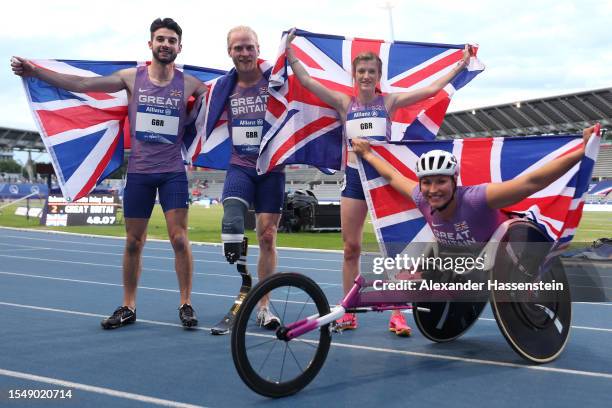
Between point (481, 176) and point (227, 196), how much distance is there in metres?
1.99

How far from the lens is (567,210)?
4.08 m

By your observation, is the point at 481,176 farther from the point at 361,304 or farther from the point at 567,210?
the point at 361,304

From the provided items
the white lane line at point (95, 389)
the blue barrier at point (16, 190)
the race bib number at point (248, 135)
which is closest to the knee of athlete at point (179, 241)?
the race bib number at point (248, 135)

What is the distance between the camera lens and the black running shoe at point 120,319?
206 inches

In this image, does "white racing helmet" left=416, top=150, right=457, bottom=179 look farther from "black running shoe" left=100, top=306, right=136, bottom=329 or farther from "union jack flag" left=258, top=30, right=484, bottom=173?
"black running shoe" left=100, top=306, right=136, bottom=329

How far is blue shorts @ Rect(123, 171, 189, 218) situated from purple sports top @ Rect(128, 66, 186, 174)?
0.06m

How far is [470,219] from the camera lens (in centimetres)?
402

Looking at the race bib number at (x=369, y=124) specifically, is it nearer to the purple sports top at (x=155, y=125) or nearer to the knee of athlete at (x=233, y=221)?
the knee of athlete at (x=233, y=221)

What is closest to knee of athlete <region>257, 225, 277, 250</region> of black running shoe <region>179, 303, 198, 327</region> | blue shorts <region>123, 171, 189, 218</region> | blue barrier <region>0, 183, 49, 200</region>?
blue shorts <region>123, 171, 189, 218</region>

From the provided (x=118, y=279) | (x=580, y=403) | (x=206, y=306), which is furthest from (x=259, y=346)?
(x=118, y=279)

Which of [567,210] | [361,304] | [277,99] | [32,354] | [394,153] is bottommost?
[32,354]

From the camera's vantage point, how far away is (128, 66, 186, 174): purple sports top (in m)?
5.27

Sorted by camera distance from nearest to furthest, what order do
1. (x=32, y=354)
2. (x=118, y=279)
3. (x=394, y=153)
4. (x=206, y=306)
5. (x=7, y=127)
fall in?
(x=32, y=354), (x=394, y=153), (x=206, y=306), (x=118, y=279), (x=7, y=127)

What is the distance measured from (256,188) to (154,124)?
38.9 inches
